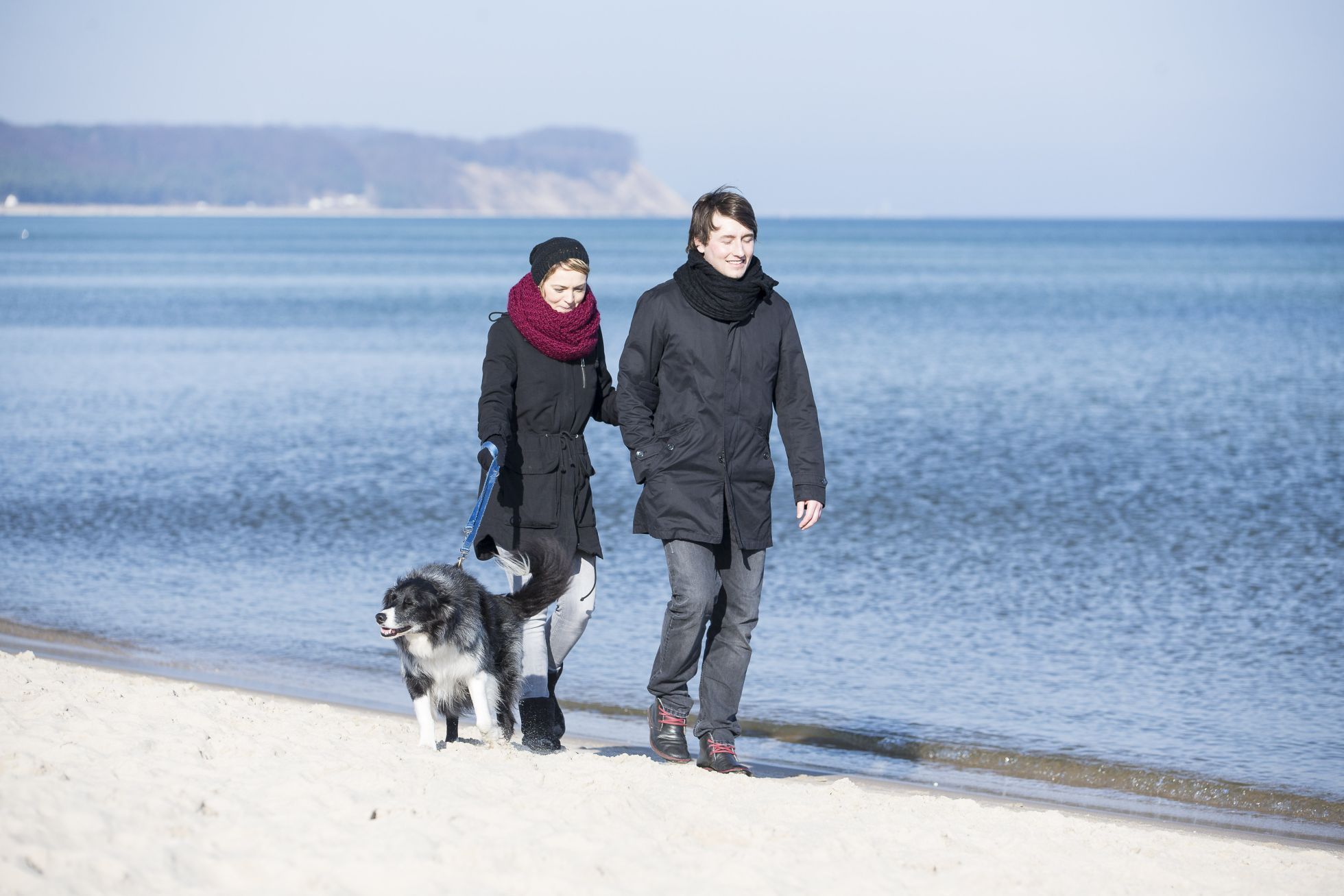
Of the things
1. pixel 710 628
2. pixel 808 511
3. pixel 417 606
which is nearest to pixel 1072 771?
pixel 710 628

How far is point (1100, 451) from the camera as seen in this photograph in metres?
17.9

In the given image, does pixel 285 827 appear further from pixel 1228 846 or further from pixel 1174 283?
pixel 1174 283

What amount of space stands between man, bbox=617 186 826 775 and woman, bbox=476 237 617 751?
245 millimetres

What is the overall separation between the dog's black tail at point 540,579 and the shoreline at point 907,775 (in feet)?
5.42

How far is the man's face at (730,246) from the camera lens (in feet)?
16.4

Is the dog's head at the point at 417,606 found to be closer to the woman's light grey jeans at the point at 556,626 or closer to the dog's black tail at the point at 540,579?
the dog's black tail at the point at 540,579

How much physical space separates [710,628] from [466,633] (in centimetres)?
99

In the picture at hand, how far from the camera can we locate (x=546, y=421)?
5.32 meters

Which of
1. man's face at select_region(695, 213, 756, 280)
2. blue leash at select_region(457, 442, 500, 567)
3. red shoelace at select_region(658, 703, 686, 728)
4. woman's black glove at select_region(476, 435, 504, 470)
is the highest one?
man's face at select_region(695, 213, 756, 280)

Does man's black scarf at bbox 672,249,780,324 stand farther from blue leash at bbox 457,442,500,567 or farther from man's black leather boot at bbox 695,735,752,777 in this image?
man's black leather boot at bbox 695,735,752,777

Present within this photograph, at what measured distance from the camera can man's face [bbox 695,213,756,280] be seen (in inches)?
197

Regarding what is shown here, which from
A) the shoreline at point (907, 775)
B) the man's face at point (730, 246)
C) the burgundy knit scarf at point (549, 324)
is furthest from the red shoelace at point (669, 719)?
the man's face at point (730, 246)

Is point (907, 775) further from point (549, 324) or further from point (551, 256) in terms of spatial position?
point (551, 256)

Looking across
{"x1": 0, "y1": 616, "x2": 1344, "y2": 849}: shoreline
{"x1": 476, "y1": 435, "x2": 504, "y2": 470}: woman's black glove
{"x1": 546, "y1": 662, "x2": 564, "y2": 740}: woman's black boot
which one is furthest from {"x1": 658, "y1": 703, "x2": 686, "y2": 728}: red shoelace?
{"x1": 476, "y1": 435, "x2": 504, "y2": 470}: woman's black glove
